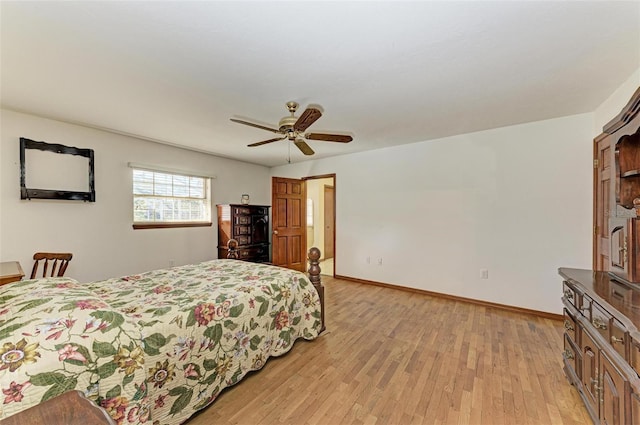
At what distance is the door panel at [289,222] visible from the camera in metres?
4.93

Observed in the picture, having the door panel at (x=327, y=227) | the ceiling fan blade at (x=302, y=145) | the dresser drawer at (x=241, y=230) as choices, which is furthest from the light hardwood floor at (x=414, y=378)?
the door panel at (x=327, y=227)

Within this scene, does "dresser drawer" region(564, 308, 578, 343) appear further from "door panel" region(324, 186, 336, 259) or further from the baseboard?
"door panel" region(324, 186, 336, 259)

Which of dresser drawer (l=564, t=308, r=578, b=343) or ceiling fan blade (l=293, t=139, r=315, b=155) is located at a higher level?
ceiling fan blade (l=293, t=139, r=315, b=155)

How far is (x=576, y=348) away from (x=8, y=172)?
5539 mm

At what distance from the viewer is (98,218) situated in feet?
11.5

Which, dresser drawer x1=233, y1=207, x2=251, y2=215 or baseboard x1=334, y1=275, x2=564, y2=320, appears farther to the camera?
dresser drawer x1=233, y1=207, x2=251, y2=215

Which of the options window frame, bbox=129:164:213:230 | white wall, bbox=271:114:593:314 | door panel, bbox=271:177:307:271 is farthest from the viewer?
door panel, bbox=271:177:307:271

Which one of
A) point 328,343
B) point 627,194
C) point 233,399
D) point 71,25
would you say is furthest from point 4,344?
point 627,194

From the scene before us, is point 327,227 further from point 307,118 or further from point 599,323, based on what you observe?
point 599,323

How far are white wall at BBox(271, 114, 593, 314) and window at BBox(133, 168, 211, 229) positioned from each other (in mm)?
2808

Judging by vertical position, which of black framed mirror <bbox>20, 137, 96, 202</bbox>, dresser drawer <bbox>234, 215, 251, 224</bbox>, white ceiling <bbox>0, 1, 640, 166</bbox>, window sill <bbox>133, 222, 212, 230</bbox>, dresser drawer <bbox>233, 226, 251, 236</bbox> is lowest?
dresser drawer <bbox>233, 226, 251, 236</bbox>

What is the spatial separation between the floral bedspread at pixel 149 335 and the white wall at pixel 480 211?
2.24 m

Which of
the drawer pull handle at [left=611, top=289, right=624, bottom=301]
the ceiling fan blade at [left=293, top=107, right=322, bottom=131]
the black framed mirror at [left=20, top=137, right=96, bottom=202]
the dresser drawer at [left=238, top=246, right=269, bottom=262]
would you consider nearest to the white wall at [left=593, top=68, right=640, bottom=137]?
the drawer pull handle at [left=611, top=289, right=624, bottom=301]

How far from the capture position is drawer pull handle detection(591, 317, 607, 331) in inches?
51.4
